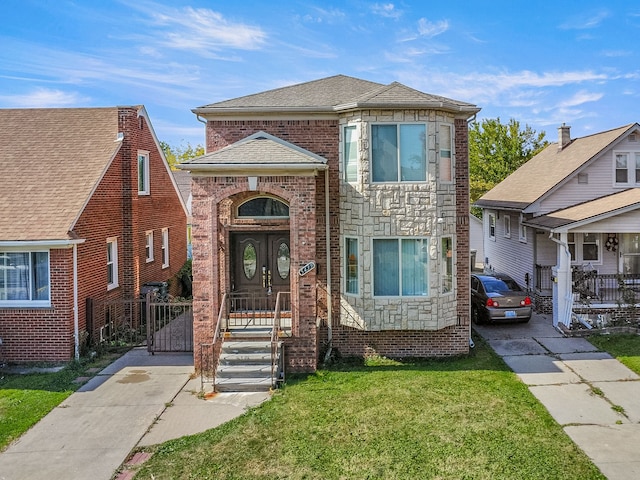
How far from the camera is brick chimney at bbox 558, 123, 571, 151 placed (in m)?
23.2

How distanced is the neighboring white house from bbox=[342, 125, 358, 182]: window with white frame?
22.5 ft

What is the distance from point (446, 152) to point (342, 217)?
9.88 ft

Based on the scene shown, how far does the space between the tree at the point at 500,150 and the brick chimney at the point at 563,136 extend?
16.8 metres

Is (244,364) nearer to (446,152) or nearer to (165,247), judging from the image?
(446,152)

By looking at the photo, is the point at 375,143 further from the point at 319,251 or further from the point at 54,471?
the point at 54,471

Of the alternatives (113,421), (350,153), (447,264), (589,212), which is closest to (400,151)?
(350,153)

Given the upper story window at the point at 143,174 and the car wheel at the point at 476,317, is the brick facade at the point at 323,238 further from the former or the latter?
the upper story window at the point at 143,174

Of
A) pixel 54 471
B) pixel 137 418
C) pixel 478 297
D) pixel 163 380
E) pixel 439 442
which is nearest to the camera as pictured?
pixel 54 471

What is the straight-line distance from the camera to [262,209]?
43.3ft

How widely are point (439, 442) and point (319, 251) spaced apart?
234 inches

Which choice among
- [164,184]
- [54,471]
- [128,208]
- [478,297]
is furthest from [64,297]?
[478,297]

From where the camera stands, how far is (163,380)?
11375 mm

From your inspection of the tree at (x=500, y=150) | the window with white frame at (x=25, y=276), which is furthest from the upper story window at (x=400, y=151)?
the tree at (x=500, y=150)

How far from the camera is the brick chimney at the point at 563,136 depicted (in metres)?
23.2
